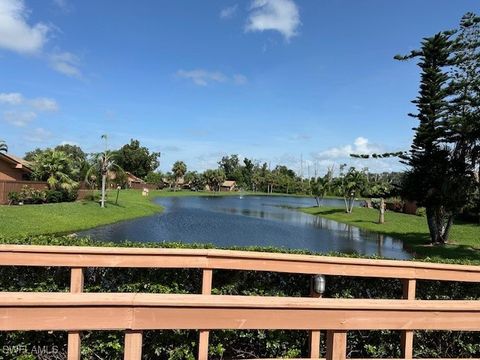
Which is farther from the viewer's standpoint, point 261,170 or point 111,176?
point 261,170

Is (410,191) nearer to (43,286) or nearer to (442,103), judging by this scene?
(442,103)

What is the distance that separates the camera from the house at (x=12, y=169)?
110 ft

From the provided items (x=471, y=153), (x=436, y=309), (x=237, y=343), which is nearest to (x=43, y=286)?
(x=237, y=343)

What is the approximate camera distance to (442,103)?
23.9 m

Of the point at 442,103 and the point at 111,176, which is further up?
the point at 442,103

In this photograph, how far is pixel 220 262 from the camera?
3781 mm

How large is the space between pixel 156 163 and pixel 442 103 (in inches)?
3515

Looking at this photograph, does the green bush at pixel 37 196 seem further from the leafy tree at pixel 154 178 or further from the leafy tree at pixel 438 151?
the leafy tree at pixel 154 178

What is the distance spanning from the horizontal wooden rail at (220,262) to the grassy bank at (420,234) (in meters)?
15.6

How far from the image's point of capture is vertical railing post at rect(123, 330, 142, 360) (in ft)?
6.12

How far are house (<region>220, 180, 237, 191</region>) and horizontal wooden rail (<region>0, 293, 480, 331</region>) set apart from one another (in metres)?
109

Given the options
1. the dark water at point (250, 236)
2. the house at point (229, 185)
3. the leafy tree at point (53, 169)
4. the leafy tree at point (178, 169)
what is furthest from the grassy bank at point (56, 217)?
the house at point (229, 185)

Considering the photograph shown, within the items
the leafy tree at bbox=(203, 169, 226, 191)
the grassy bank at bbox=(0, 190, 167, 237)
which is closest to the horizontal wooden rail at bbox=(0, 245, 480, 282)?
the grassy bank at bbox=(0, 190, 167, 237)

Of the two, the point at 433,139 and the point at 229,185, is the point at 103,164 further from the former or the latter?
the point at 229,185
